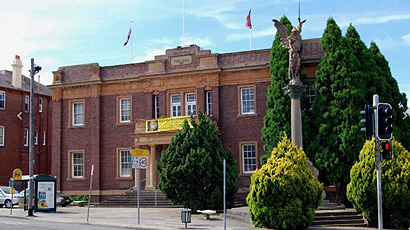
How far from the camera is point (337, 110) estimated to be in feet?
97.1

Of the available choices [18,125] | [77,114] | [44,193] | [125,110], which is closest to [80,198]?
[77,114]

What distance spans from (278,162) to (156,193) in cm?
1513

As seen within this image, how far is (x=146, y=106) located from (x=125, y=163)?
13.8ft

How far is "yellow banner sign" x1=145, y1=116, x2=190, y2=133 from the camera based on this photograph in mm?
33947

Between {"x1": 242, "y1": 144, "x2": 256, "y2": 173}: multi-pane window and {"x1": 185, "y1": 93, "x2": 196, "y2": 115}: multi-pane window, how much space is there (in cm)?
419

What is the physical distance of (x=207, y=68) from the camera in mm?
35344

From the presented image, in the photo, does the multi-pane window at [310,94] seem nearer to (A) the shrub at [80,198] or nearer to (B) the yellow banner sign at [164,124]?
(B) the yellow banner sign at [164,124]

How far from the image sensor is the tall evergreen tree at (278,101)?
30906 millimetres

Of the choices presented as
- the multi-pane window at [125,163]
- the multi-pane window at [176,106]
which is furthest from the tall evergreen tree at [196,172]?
the multi-pane window at [125,163]

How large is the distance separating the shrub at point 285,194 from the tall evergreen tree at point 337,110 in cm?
927

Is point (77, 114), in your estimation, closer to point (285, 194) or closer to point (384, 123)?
point (285, 194)

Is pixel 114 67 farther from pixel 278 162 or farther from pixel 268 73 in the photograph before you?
pixel 278 162

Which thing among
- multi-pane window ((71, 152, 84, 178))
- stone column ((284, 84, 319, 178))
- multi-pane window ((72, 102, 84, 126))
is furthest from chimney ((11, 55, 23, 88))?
stone column ((284, 84, 319, 178))

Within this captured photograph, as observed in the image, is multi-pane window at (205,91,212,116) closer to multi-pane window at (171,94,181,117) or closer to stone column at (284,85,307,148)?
multi-pane window at (171,94,181,117)
